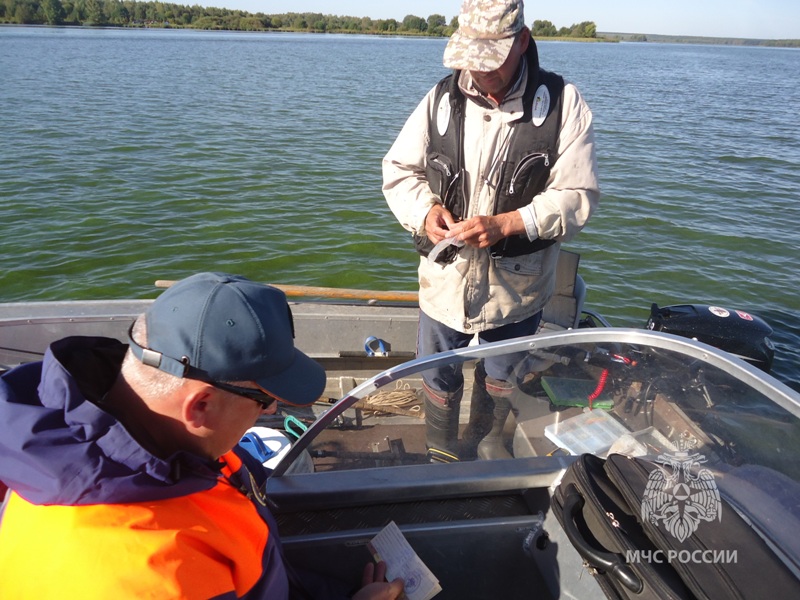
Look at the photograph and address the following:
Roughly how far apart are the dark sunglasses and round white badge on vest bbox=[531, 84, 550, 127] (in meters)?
1.77

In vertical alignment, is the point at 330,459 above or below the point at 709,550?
below

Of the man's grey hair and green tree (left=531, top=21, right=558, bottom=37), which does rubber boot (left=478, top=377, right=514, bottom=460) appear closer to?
the man's grey hair

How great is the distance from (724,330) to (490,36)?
2500 millimetres

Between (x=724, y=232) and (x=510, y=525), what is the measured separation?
885 cm

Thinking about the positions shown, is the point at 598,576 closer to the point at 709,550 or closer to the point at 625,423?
the point at 709,550

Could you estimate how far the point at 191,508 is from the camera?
1.29m

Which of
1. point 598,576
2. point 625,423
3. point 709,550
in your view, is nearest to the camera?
point 709,550

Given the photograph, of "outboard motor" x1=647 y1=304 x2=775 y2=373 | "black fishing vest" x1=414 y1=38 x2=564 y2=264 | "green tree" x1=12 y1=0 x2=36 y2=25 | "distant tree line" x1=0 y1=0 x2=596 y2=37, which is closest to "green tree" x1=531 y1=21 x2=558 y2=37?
"distant tree line" x1=0 y1=0 x2=596 y2=37

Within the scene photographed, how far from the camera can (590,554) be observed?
1.53 m

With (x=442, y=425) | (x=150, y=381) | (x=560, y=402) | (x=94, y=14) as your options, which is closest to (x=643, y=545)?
(x=560, y=402)

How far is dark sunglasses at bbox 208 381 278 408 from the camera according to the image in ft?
4.50

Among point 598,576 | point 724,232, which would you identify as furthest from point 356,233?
point 598,576

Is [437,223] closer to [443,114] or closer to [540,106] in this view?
[443,114]

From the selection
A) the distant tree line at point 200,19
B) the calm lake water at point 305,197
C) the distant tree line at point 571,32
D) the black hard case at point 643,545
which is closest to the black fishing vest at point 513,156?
the black hard case at point 643,545
